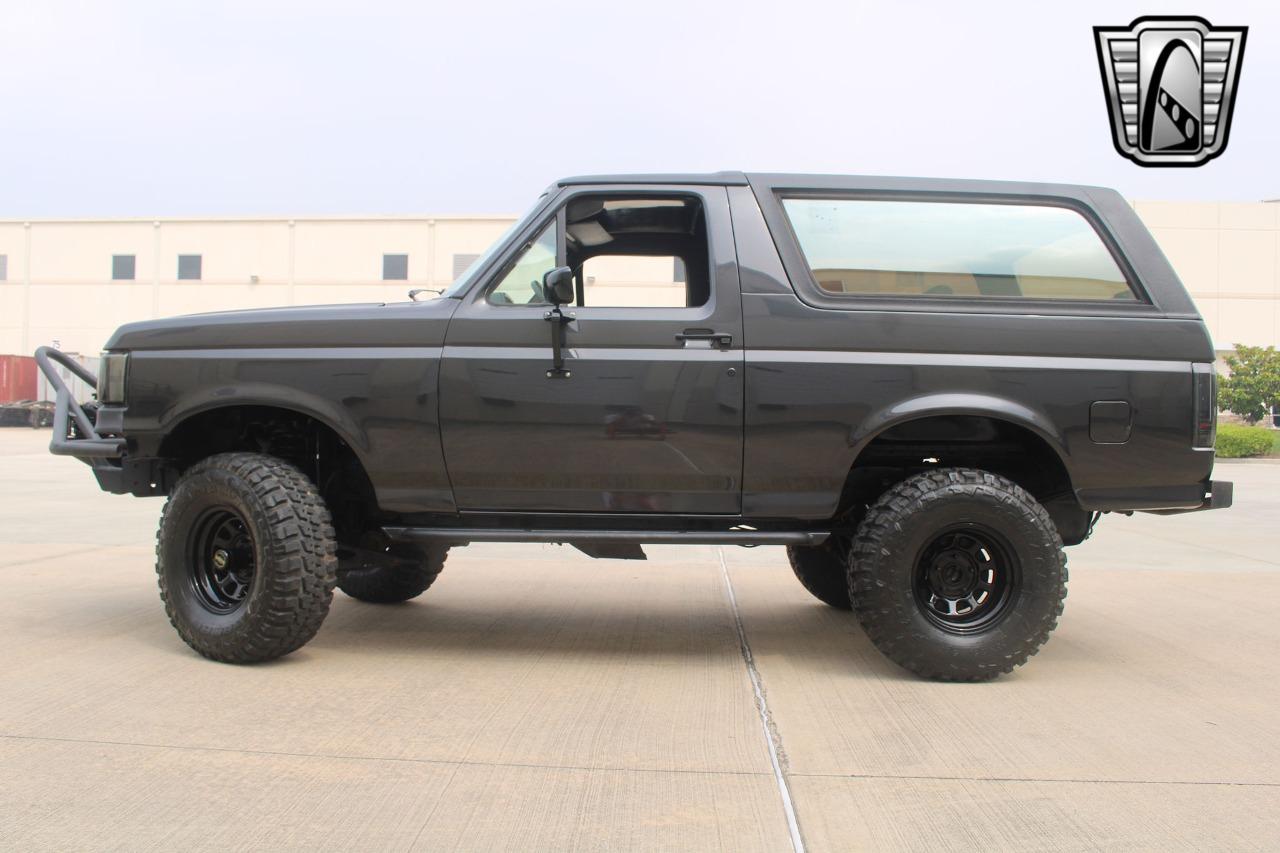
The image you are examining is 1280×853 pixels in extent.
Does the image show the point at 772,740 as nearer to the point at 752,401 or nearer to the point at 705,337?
the point at 752,401

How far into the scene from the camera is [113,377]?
4.54 metres

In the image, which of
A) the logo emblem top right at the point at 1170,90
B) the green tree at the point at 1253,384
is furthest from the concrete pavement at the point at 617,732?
the green tree at the point at 1253,384

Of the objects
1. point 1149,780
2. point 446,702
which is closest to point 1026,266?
point 1149,780

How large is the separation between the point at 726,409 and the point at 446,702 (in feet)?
5.11

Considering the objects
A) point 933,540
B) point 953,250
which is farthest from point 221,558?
point 953,250

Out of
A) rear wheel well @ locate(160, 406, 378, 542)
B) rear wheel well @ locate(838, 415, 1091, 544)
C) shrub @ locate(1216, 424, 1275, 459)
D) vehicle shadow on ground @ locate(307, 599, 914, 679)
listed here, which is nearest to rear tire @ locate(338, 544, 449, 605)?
vehicle shadow on ground @ locate(307, 599, 914, 679)

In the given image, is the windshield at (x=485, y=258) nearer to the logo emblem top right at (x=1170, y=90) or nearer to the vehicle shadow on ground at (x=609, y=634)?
the vehicle shadow on ground at (x=609, y=634)

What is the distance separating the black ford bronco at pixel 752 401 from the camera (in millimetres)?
4199

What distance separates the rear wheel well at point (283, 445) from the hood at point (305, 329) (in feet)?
1.14

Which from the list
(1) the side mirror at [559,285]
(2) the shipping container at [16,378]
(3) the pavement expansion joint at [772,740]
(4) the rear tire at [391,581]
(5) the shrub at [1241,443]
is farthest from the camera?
(2) the shipping container at [16,378]

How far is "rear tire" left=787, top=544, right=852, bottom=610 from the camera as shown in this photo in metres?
5.68

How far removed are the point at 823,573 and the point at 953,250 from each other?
2017 mm

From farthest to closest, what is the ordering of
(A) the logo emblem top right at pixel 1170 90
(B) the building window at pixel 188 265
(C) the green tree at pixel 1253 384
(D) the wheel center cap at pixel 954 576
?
(B) the building window at pixel 188 265
(C) the green tree at pixel 1253 384
(A) the logo emblem top right at pixel 1170 90
(D) the wheel center cap at pixel 954 576

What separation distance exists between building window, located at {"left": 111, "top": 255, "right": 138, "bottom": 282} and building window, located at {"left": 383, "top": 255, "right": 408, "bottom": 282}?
31.9 feet
